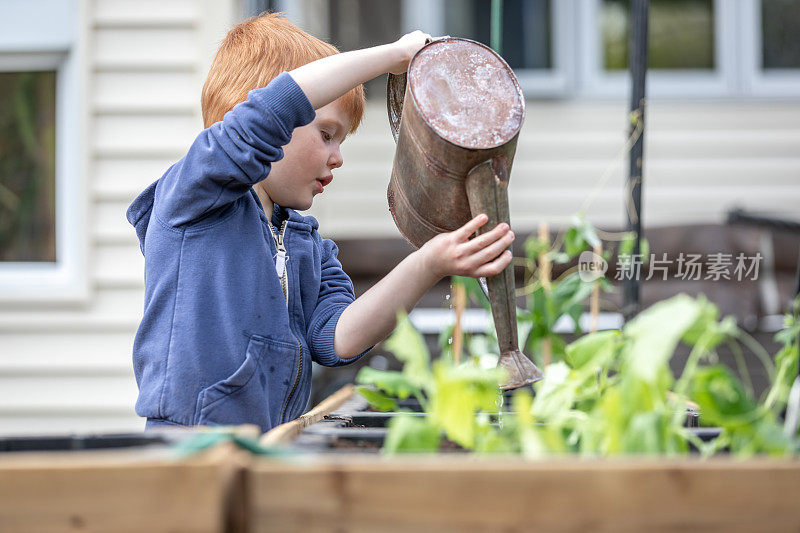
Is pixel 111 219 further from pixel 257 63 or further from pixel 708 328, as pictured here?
pixel 708 328

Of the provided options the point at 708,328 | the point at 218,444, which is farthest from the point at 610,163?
the point at 218,444

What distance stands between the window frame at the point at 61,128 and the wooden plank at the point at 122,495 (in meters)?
2.22

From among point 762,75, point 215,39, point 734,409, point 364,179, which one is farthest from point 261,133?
point 762,75

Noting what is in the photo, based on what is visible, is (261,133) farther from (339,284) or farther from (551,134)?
(551,134)

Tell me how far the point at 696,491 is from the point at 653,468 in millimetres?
38

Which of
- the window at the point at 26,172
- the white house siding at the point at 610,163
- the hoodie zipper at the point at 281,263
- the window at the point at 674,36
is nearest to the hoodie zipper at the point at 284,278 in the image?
the hoodie zipper at the point at 281,263

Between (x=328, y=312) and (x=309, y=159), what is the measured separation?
0.90ft

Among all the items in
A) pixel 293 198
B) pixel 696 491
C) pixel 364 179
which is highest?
pixel 364 179

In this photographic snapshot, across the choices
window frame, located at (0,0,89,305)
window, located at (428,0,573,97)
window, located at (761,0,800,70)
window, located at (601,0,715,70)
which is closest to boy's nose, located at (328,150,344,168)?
window frame, located at (0,0,89,305)

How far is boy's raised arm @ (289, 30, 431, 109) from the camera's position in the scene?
3.66ft

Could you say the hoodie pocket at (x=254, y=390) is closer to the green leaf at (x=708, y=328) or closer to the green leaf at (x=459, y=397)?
the green leaf at (x=459, y=397)

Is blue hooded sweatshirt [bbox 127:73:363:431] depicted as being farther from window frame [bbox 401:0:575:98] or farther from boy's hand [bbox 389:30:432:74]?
window frame [bbox 401:0:575:98]

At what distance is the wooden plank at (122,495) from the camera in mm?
581

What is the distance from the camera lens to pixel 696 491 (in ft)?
1.93
